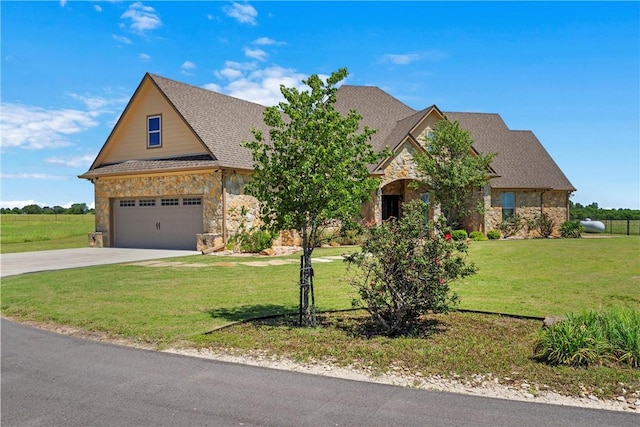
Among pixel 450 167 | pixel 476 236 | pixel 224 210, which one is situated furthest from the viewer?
pixel 476 236

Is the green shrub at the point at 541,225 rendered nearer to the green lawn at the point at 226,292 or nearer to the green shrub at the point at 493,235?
the green shrub at the point at 493,235

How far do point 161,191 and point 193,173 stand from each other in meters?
2.46

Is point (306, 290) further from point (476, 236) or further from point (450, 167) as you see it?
point (476, 236)

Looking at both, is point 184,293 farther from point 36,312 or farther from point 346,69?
point 346,69

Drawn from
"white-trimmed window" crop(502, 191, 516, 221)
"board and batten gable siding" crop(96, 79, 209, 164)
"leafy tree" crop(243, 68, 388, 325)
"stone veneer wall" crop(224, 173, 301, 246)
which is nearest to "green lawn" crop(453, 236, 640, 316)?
"leafy tree" crop(243, 68, 388, 325)

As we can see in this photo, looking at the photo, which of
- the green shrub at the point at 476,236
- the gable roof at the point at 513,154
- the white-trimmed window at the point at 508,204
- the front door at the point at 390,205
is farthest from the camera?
the gable roof at the point at 513,154

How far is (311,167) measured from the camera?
802 centimetres

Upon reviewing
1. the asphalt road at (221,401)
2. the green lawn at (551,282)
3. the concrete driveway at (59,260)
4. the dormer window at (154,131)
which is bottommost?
the concrete driveway at (59,260)

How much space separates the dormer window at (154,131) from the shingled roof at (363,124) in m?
1.01

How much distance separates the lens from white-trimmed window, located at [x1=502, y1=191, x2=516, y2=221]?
104 ft

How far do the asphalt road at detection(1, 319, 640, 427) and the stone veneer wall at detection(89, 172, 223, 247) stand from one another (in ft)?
52.9

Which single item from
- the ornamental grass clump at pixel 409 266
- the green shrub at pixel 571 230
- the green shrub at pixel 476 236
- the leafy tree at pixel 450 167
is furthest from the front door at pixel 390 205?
the ornamental grass clump at pixel 409 266

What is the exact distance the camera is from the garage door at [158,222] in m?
23.6

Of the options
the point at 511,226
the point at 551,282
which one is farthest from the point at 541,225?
the point at 551,282
